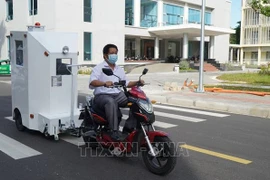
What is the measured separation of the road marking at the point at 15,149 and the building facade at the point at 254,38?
61.5m

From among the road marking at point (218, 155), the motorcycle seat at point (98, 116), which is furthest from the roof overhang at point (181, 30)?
the motorcycle seat at point (98, 116)

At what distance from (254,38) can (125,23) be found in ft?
132

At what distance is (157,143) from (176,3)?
36.4 metres

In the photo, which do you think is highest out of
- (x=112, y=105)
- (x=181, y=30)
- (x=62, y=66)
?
(x=181, y=30)

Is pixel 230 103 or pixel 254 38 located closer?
pixel 230 103

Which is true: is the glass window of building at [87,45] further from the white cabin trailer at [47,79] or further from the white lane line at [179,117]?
the white cabin trailer at [47,79]

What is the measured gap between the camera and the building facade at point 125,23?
1111 inches

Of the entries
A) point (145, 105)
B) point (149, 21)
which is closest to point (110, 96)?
point (145, 105)

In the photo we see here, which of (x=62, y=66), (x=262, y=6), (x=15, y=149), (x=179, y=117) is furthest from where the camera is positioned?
(x=262, y=6)

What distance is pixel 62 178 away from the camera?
165 inches

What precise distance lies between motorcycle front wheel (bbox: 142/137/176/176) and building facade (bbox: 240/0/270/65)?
61908 millimetres

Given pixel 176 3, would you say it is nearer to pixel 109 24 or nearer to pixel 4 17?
pixel 109 24

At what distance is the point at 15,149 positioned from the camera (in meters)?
5.47

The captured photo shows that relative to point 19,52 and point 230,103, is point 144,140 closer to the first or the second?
point 19,52
